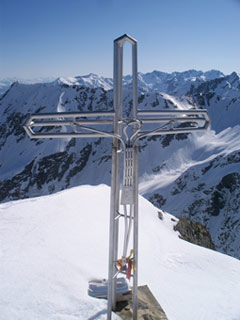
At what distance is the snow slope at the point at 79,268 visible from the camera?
432cm

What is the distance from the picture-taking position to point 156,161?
8350 centimetres

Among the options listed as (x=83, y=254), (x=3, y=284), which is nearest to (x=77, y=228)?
(x=83, y=254)

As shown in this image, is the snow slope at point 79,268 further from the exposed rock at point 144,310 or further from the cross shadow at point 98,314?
the exposed rock at point 144,310

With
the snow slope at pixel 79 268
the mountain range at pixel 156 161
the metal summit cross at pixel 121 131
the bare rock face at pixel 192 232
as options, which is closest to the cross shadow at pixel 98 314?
the snow slope at pixel 79 268

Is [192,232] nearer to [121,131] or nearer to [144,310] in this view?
[144,310]

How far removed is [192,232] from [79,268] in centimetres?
1316

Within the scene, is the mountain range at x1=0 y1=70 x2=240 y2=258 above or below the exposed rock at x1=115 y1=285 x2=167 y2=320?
above

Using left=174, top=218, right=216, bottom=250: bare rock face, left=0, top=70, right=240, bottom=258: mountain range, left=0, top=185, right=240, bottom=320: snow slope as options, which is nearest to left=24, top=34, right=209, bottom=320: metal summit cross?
left=0, top=185, right=240, bottom=320: snow slope

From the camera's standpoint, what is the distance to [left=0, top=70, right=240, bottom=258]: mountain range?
165 ft

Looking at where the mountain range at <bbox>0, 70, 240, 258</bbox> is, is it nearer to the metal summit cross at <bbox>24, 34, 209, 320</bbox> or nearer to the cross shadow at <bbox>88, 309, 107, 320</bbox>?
the cross shadow at <bbox>88, 309, 107, 320</bbox>

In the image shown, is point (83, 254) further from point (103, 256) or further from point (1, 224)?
point (1, 224)

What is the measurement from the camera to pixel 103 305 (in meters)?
4.38

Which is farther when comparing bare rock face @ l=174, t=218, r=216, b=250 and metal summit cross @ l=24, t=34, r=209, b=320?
bare rock face @ l=174, t=218, r=216, b=250

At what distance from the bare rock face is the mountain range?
26.5m
